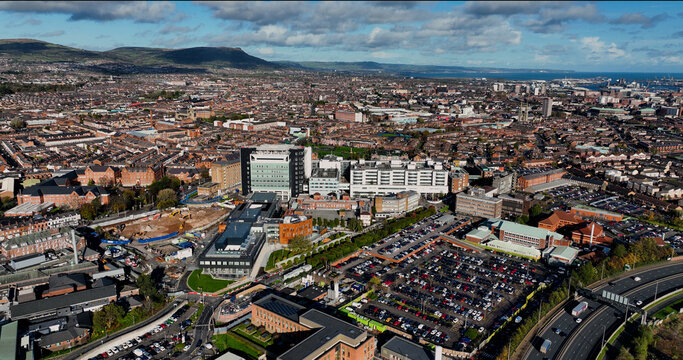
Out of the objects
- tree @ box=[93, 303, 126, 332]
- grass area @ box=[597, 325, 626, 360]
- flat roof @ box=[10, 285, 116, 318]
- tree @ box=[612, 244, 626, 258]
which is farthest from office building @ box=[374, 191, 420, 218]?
tree @ box=[93, 303, 126, 332]

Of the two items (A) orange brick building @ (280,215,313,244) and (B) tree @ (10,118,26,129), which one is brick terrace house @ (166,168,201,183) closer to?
(A) orange brick building @ (280,215,313,244)

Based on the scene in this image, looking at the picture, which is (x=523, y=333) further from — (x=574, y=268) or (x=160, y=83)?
(x=160, y=83)

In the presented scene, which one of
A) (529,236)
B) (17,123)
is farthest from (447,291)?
(17,123)

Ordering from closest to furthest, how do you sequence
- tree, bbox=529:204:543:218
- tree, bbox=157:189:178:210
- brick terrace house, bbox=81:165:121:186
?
tree, bbox=529:204:543:218 < tree, bbox=157:189:178:210 < brick terrace house, bbox=81:165:121:186

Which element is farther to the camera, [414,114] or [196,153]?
[414,114]

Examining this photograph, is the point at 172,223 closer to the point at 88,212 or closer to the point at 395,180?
the point at 88,212

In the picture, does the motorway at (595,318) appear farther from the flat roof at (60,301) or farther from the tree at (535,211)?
the flat roof at (60,301)

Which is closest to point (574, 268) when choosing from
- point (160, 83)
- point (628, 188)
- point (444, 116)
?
point (628, 188)
